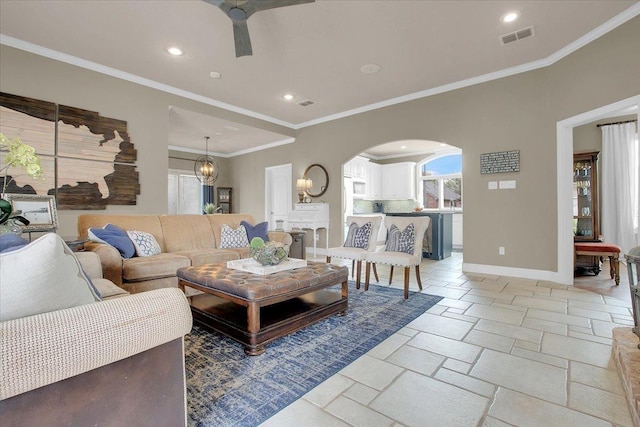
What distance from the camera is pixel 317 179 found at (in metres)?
6.57

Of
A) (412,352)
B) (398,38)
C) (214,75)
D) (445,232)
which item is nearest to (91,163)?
(214,75)

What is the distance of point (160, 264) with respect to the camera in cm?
305

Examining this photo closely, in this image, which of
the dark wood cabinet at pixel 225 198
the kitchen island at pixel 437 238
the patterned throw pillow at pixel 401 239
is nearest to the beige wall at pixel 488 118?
the kitchen island at pixel 437 238

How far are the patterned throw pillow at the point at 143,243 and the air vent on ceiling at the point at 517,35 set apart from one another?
461 cm

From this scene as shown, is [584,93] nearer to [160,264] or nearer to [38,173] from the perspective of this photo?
[160,264]

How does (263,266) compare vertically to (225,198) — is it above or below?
below

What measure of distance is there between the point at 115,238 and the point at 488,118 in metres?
5.02

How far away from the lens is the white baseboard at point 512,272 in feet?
12.9


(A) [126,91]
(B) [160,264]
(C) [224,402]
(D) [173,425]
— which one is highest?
(A) [126,91]

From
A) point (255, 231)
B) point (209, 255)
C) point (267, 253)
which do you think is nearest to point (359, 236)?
point (255, 231)

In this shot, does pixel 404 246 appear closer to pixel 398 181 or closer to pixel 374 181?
pixel 374 181

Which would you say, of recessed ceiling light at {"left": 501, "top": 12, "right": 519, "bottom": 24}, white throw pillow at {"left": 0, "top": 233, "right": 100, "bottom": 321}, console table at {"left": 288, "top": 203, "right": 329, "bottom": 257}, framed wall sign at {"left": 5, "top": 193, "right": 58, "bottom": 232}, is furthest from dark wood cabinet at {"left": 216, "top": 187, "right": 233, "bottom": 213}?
white throw pillow at {"left": 0, "top": 233, "right": 100, "bottom": 321}

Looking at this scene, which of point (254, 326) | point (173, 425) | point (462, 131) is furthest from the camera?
point (462, 131)

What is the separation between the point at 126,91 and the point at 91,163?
1162 mm
